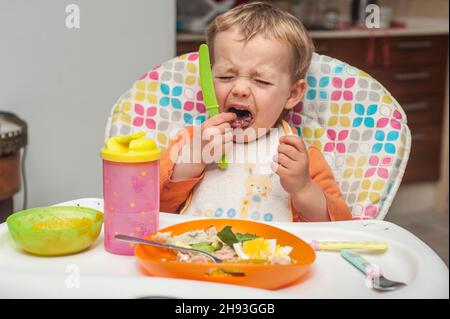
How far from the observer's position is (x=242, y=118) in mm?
1350

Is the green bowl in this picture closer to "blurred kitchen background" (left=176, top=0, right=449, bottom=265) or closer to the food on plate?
the food on plate

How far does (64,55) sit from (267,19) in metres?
1.01

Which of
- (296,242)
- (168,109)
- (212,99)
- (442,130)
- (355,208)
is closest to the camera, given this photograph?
(296,242)

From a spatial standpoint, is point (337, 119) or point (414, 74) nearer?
point (337, 119)

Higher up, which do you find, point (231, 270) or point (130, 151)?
point (130, 151)

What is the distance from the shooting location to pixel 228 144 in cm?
139

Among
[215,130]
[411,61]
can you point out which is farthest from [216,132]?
[411,61]

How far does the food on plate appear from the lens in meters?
0.95

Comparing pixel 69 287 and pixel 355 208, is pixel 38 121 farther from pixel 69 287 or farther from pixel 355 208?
pixel 69 287

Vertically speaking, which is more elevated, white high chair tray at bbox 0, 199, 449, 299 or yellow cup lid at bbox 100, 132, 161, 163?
yellow cup lid at bbox 100, 132, 161, 163

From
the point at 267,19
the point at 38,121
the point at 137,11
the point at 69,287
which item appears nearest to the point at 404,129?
the point at 267,19

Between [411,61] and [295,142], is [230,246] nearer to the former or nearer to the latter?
[295,142]

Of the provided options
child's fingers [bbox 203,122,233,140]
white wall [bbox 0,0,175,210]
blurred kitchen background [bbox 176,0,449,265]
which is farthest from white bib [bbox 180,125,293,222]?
blurred kitchen background [bbox 176,0,449,265]

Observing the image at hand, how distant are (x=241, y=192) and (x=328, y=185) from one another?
0.17 m
